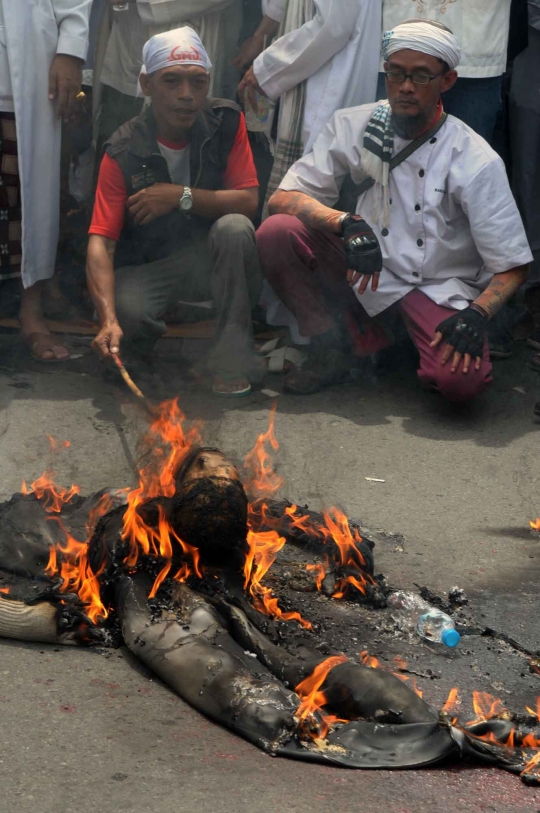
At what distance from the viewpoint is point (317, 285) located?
5.84 meters

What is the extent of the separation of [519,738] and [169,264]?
3.73m

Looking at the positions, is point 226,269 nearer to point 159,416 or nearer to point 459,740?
point 159,416

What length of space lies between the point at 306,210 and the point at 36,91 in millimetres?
1566

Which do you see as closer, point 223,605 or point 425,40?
point 223,605

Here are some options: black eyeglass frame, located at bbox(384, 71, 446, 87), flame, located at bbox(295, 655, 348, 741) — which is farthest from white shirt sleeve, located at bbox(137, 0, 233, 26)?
flame, located at bbox(295, 655, 348, 741)

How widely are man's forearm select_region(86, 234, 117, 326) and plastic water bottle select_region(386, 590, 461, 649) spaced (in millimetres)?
2210

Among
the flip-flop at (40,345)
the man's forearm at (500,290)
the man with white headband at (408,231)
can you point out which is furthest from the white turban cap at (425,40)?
the flip-flop at (40,345)

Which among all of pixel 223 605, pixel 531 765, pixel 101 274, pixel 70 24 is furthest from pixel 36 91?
pixel 531 765

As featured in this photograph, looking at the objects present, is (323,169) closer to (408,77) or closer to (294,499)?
(408,77)

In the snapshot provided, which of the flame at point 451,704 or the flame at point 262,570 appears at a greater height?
the flame at point 451,704

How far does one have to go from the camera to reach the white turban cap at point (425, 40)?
5.18 meters

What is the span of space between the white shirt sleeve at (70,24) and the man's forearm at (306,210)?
1.31m

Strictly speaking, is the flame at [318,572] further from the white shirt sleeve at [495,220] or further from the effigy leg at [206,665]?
the white shirt sleeve at [495,220]

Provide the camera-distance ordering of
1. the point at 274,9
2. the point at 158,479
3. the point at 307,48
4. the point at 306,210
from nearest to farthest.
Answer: the point at 158,479
the point at 306,210
the point at 307,48
the point at 274,9
